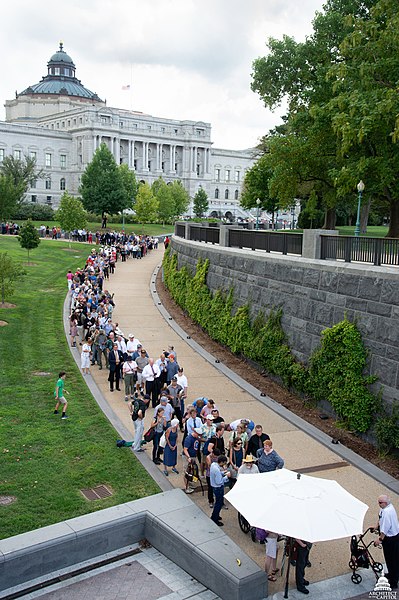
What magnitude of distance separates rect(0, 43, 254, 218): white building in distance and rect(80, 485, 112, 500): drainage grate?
105m

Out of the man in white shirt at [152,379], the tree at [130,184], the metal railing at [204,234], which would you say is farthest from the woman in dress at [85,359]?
the tree at [130,184]

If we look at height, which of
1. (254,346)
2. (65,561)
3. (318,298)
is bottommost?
(65,561)

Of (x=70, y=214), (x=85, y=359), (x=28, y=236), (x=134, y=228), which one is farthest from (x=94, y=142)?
(x=85, y=359)

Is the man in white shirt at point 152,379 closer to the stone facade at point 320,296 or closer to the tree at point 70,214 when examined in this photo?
the stone facade at point 320,296

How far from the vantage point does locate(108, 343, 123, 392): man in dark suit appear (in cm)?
1684

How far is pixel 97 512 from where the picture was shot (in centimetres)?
997

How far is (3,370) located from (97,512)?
919 centimetres

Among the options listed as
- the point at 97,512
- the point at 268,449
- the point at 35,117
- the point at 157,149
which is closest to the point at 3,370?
the point at 97,512

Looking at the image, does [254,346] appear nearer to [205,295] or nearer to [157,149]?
[205,295]

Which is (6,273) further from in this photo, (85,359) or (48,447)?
(48,447)

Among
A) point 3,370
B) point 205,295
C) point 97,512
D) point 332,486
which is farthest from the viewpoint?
point 205,295

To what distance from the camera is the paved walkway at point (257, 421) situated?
950 centimetres

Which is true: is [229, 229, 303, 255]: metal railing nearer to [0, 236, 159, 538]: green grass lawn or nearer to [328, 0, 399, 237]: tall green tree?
[328, 0, 399, 237]: tall green tree

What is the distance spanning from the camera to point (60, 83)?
140 meters
